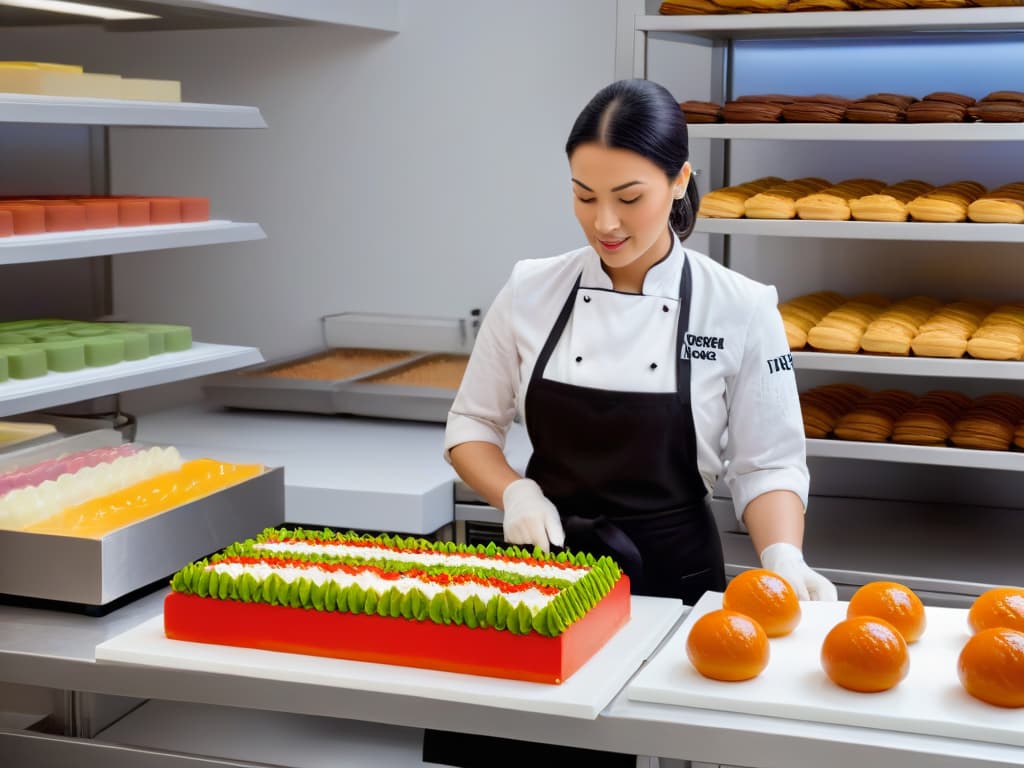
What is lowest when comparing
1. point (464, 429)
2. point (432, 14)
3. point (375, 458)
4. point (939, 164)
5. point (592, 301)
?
point (375, 458)

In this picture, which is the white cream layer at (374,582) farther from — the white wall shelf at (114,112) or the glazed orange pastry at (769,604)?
the white wall shelf at (114,112)

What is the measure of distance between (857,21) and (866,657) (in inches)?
74.0

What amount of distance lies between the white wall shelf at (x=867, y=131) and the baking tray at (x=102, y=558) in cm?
158

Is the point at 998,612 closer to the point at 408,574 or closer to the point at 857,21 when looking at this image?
the point at 408,574

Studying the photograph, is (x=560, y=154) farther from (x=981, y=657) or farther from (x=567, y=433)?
(x=981, y=657)

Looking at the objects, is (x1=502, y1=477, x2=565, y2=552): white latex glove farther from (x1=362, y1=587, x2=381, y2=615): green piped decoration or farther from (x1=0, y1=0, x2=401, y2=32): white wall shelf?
(x1=0, y1=0, x2=401, y2=32): white wall shelf

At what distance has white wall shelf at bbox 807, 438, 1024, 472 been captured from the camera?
9.68 ft

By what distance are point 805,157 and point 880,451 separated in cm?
97

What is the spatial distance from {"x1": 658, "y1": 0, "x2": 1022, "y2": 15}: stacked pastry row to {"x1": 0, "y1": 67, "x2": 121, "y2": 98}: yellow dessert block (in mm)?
1388

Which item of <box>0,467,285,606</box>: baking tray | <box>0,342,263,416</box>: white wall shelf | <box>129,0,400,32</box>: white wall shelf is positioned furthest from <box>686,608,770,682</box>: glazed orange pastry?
<box>129,0,400,32</box>: white wall shelf

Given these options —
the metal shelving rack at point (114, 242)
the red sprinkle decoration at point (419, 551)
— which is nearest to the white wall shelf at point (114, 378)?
the metal shelving rack at point (114, 242)

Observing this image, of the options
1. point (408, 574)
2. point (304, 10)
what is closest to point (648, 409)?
point (408, 574)

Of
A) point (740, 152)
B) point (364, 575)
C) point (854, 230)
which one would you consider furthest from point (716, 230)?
point (364, 575)

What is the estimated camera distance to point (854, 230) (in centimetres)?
300
